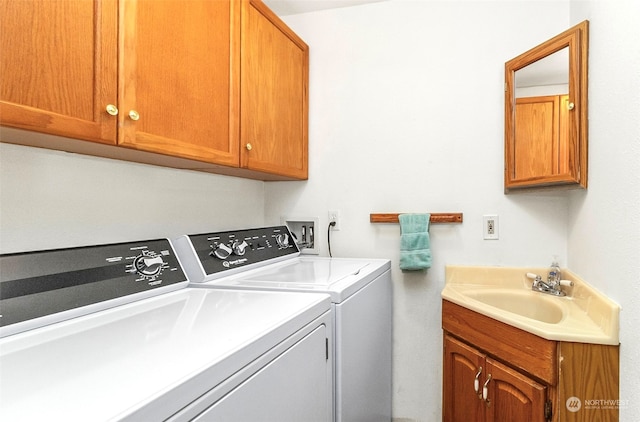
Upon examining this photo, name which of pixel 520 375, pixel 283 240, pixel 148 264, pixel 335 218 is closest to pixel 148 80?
pixel 148 264

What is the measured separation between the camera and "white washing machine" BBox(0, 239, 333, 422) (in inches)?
23.9

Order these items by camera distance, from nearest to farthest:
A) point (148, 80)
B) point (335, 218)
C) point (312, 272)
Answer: point (148, 80) → point (312, 272) → point (335, 218)

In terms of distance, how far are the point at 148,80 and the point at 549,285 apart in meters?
1.86

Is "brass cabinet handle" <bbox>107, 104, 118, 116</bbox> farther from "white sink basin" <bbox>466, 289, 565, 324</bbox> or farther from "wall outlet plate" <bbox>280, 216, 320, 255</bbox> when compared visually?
"white sink basin" <bbox>466, 289, 565, 324</bbox>

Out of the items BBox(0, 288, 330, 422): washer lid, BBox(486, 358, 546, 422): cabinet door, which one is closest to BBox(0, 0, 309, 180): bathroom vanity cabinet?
BBox(0, 288, 330, 422): washer lid

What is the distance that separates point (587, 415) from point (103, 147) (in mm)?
1725

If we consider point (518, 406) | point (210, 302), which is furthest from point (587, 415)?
point (210, 302)

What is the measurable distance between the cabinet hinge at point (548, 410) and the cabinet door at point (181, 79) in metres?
1.42

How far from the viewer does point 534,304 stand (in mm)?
1838

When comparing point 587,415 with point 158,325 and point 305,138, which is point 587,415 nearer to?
point 158,325

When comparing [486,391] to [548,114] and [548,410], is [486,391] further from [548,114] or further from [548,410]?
[548,114]

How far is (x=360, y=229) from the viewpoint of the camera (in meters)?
2.30

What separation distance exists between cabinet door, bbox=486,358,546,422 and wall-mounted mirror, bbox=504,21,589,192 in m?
0.82

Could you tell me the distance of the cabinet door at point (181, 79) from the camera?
3.62ft
